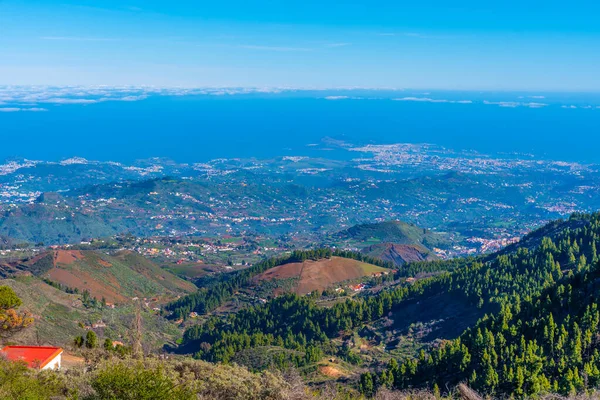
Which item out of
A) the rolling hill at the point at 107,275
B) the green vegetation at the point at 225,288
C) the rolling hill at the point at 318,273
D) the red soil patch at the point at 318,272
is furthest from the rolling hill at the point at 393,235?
the rolling hill at the point at 107,275

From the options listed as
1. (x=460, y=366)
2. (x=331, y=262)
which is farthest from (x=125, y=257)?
(x=460, y=366)

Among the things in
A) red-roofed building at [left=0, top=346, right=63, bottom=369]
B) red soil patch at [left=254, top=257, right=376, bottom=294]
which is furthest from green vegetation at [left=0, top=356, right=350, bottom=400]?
red soil patch at [left=254, top=257, right=376, bottom=294]

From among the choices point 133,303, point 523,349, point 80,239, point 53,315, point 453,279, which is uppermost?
point 523,349

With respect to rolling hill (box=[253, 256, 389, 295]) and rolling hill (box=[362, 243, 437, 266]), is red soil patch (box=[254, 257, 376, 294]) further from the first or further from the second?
rolling hill (box=[362, 243, 437, 266])

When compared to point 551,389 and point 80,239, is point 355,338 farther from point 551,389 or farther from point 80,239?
point 80,239

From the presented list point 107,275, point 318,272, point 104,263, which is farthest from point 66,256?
point 318,272

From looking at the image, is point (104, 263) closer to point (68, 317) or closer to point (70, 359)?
point (68, 317)
